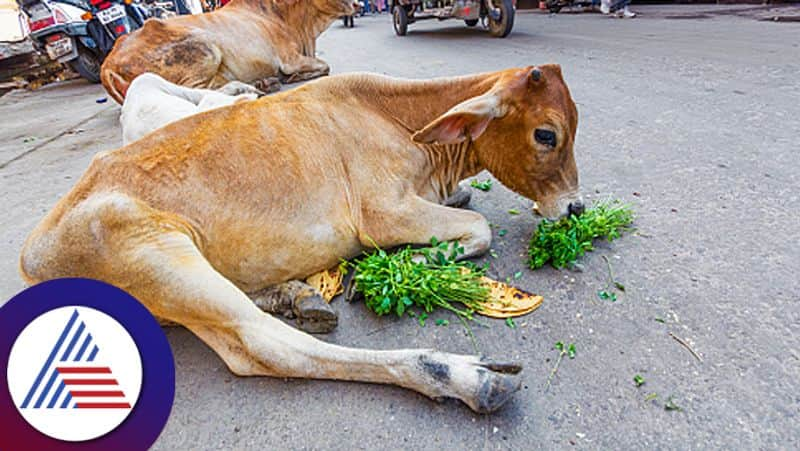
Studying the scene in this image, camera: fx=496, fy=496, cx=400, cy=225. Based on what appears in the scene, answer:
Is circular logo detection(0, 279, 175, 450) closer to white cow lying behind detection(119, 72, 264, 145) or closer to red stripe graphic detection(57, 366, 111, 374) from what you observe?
red stripe graphic detection(57, 366, 111, 374)

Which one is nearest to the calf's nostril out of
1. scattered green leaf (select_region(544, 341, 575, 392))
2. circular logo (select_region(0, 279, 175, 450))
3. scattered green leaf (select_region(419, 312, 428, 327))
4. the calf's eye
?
the calf's eye

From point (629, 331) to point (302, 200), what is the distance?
1726 mm

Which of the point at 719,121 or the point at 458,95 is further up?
the point at 458,95

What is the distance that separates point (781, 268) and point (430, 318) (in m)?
1.86

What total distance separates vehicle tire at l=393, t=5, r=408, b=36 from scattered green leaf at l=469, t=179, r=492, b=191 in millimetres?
12569

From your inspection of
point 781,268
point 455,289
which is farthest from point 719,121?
point 455,289

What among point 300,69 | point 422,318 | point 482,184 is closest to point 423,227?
point 422,318

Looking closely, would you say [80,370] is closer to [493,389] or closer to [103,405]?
[103,405]

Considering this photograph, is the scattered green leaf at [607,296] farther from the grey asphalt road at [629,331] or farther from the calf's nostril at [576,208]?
the calf's nostril at [576,208]

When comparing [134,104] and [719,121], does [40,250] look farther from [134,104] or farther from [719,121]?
[719,121]

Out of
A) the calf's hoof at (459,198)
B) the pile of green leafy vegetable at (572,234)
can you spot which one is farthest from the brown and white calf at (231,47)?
the pile of green leafy vegetable at (572,234)

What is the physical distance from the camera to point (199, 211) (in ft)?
7.79

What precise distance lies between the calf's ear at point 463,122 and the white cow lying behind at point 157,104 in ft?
5.36

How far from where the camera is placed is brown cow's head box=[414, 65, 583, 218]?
2.80 m
